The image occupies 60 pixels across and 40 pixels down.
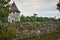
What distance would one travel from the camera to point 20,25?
61.6 m

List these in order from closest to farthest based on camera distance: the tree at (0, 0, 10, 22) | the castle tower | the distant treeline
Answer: the tree at (0, 0, 10, 22), the distant treeline, the castle tower

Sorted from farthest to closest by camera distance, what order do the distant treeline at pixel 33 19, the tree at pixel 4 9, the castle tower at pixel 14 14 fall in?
the castle tower at pixel 14 14 → the distant treeline at pixel 33 19 → the tree at pixel 4 9

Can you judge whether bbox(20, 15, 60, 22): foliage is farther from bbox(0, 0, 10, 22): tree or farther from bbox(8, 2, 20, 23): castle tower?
bbox(0, 0, 10, 22): tree

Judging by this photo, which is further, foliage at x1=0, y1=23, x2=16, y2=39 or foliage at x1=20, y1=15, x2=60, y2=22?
foliage at x1=20, y1=15, x2=60, y2=22

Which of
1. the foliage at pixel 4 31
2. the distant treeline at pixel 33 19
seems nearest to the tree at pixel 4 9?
the foliage at pixel 4 31

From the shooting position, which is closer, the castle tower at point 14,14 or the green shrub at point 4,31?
the green shrub at point 4,31

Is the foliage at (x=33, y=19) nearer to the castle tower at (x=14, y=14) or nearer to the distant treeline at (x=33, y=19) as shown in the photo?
the distant treeline at (x=33, y=19)

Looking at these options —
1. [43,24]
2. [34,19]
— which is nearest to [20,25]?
[43,24]

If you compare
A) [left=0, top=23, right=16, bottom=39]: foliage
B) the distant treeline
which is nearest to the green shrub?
[left=0, top=23, right=16, bottom=39]: foliage

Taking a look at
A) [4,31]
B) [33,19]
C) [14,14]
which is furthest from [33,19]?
[4,31]

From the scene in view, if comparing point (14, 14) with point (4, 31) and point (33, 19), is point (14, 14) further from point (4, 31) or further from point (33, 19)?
point (4, 31)

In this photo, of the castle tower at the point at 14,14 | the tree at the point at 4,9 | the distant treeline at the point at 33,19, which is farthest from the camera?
the castle tower at the point at 14,14

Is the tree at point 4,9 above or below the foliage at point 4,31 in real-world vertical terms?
above

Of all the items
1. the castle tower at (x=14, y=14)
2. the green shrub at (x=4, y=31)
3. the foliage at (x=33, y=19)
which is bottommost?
the green shrub at (x=4, y=31)
